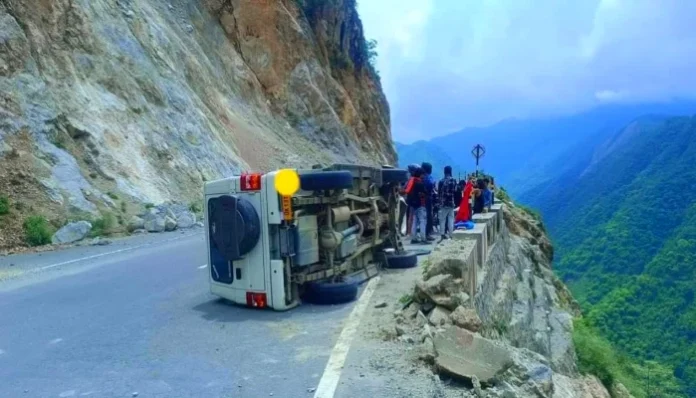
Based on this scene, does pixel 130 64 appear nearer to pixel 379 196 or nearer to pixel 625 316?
pixel 379 196

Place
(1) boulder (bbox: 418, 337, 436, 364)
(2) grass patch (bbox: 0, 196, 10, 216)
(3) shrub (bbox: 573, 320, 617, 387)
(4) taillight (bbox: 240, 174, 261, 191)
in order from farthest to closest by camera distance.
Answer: (2) grass patch (bbox: 0, 196, 10, 216) < (3) shrub (bbox: 573, 320, 617, 387) < (4) taillight (bbox: 240, 174, 261, 191) < (1) boulder (bbox: 418, 337, 436, 364)

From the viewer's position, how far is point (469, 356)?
5.02 m

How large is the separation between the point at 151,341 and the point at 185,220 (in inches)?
592

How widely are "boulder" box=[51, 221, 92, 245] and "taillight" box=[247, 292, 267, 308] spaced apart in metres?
10.6

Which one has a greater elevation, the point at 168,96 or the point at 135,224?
the point at 168,96

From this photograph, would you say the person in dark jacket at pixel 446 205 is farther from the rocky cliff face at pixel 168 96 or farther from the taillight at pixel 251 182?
the rocky cliff face at pixel 168 96

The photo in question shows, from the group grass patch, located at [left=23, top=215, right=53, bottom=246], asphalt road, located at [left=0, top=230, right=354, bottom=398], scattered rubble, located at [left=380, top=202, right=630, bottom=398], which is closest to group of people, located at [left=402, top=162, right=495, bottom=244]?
scattered rubble, located at [left=380, top=202, right=630, bottom=398]

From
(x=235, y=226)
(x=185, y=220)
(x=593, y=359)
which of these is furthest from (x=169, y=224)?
(x=235, y=226)

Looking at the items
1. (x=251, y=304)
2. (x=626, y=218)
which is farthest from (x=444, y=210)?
(x=626, y=218)

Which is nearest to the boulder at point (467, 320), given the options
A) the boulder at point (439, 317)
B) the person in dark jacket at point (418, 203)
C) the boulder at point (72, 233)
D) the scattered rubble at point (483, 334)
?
the scattered rubble at point (483, 334)

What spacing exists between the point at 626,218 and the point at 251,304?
174ft

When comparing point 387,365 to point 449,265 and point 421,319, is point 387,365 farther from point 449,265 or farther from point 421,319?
point 449,265

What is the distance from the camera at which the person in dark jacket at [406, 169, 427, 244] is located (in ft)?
45.8

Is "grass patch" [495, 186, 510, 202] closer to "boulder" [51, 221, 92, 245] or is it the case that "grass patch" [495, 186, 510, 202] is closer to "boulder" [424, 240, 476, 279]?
"boulder" [51, 221, 92, 245]
